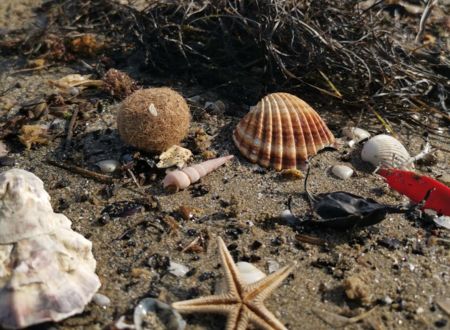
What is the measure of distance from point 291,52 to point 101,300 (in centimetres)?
271

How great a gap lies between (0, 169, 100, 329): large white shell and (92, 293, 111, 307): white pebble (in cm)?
6

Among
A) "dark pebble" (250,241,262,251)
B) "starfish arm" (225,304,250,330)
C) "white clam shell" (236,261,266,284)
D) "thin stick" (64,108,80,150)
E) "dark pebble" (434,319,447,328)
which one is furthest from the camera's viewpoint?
"thin stick" (64,108,80,150)

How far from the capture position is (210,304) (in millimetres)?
2627

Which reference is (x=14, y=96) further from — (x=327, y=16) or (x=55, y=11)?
(x=327, y=16)

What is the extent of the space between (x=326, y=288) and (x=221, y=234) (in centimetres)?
71

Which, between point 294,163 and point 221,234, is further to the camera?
point 294,163

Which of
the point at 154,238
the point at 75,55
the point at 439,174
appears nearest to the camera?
the point at 154,238

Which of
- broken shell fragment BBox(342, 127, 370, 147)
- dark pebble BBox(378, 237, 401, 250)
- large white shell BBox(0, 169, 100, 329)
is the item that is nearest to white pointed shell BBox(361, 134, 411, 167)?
broken shell fragment BBox(342, 127, 370, 147)

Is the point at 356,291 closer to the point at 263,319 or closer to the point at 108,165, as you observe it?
the point at 263,319

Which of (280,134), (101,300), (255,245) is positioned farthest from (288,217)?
(101,300)

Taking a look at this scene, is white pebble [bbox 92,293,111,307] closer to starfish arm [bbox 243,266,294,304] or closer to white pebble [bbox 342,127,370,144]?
starfish arm [bbox 243,266,294,304]

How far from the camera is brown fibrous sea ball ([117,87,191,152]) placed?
3637 mm

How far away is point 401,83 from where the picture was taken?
4637 millimetres

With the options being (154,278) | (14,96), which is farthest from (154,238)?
(14,96)
